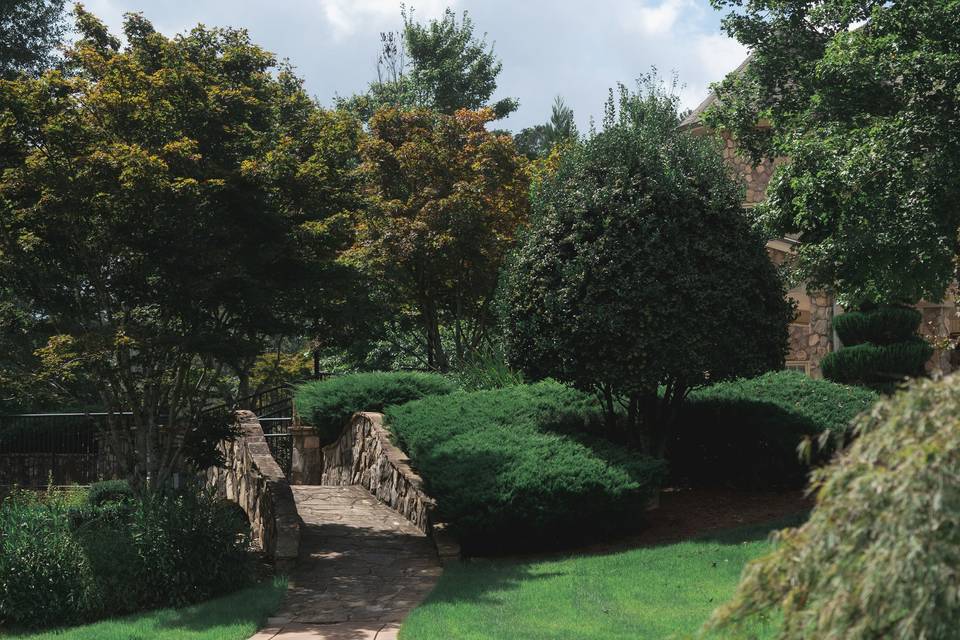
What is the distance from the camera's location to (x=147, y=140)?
36.0ft

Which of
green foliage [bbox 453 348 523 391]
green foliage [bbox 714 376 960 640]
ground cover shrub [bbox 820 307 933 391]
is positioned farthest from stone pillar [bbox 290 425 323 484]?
green foliage [bbox 714 376 960 640]

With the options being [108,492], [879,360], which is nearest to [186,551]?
[108,492]

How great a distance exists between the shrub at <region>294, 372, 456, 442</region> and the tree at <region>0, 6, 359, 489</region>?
4112 mm

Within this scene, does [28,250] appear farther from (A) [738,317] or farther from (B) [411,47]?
(B) [411,47]

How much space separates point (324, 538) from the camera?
38.8ft

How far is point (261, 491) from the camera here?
40.2 ft

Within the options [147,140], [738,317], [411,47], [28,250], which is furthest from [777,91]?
[411,47]

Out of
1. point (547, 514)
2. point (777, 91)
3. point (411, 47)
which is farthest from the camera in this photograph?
point (411, 47)

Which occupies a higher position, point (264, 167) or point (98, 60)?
point (98, 60)

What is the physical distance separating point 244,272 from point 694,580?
5410 millimetres

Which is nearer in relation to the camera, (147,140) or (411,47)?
(147,140)

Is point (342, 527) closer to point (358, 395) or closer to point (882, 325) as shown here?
point (358, 395)

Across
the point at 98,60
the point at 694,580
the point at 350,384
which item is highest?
the point at 98,60

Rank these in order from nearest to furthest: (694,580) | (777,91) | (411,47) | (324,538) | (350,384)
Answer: (694,580) → (324,538) → (777,91) → (350,384) → (411,47)
